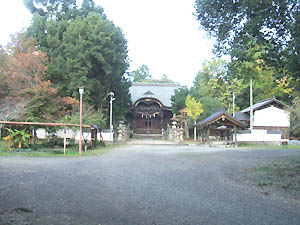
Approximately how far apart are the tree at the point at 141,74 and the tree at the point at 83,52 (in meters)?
34.9

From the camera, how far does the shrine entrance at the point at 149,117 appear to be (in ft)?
115

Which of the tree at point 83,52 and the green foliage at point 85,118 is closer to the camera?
the green foliage at point 85,118

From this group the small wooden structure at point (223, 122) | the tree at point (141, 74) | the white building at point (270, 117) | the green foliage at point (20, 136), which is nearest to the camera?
the green foliage at point (20, 136)

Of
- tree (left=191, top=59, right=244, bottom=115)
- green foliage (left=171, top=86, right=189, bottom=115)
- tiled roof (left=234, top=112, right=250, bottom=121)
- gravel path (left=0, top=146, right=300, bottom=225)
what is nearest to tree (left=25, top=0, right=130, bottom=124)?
green foliage (left=171, top=86, right=189, bottom=115)

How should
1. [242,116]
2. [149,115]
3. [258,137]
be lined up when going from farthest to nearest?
[149,115]
[242,116]
[258,137]

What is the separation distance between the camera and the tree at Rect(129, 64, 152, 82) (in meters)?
61.5

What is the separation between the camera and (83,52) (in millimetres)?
22438

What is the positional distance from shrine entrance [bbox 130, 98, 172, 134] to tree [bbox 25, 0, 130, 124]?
8.97m

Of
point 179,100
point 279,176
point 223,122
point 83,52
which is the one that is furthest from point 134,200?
point 179,100

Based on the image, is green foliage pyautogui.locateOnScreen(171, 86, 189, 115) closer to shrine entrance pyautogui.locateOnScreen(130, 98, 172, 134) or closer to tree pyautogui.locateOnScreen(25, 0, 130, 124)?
shrine entrance pyautogui.locateOnScreen(130, 98, 172, 134)

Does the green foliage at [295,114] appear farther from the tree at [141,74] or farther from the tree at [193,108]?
the tree at [141,74]

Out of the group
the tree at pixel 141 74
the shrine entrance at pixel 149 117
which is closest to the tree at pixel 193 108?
the shrine entrance at pixel 149 117

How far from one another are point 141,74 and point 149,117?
28097 millimetres

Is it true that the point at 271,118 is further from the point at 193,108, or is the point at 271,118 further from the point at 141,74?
the point at 141,74
